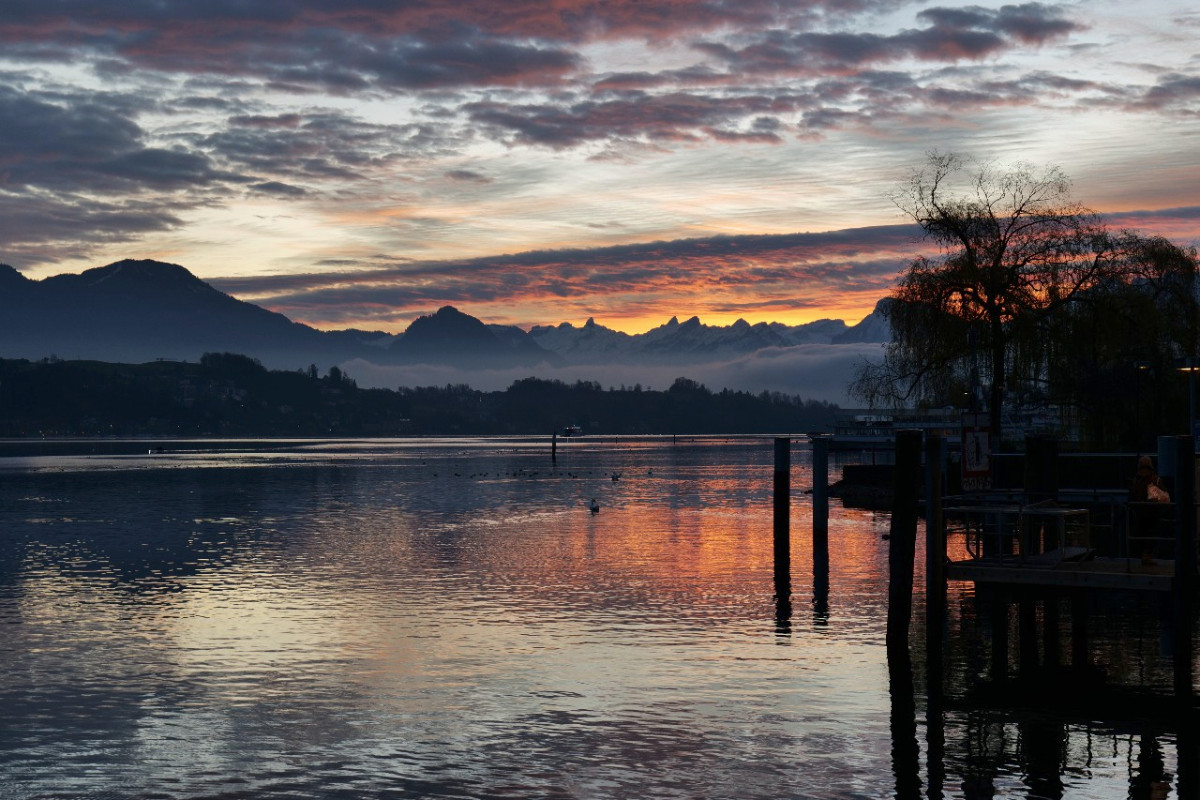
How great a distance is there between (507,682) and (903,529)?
373 inches

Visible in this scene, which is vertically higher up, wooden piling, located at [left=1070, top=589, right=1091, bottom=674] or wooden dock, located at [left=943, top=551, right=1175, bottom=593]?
wooden dock, located at [left=943, top=551, right=1175, bottom=593]

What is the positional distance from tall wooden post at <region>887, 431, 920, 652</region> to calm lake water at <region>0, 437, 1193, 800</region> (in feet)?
4.01

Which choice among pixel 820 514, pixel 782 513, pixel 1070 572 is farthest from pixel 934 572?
pixel 782 513

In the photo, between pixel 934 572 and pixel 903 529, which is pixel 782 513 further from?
pixel 934 572

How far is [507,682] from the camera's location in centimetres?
2772

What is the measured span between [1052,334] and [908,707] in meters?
35.0

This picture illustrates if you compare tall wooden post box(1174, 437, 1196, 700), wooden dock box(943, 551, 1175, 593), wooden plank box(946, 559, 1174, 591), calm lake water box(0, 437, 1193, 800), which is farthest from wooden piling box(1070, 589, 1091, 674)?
tall wooden post box(1174, 437, 1196, 700)

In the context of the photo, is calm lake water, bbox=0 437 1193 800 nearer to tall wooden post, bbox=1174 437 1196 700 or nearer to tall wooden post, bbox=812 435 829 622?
tall wooden post, bbox=812 435 829 622

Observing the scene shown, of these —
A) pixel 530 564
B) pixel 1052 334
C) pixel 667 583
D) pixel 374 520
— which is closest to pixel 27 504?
pixel 374 520

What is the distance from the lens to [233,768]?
68.8 feet

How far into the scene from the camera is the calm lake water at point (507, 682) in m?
20.5

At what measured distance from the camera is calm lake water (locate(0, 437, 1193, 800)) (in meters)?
20.5

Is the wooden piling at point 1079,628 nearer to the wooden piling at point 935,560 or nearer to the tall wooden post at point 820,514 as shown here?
the wooden piling at point 935,560

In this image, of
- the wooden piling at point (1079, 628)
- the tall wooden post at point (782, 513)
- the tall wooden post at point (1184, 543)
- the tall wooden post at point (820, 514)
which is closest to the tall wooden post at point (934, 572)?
the tall wooden post at point (1184, 543)
